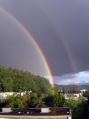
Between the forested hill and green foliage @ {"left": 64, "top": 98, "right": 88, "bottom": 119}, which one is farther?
the forested hill

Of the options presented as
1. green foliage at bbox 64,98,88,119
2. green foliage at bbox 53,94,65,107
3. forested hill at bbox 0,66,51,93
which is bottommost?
green foliage at bbox 64,98,88,119

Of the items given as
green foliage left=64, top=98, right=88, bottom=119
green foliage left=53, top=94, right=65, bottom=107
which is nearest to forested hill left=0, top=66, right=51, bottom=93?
green foliage left=53, top=94, right=65, bottom=107

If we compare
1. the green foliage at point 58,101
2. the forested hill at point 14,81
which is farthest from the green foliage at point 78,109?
the forested hill at point 14,81

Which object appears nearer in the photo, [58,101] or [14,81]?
[58,101]

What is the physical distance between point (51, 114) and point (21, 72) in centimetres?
5261

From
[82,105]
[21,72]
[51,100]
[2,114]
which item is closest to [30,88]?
[21,72]

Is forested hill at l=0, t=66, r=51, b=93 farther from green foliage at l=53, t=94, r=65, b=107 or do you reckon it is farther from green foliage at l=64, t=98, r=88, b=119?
green foliage at l=64, t=98, r=88, b=119

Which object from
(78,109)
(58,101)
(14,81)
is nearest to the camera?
(78,109)

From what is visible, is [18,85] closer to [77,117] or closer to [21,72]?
[21,72]

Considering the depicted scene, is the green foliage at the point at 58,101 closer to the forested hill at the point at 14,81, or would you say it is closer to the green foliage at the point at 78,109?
the green foliage at the point at 78,109

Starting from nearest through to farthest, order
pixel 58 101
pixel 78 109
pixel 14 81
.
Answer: pixel 78 109 < pixel 58 101 < pixel 14 81

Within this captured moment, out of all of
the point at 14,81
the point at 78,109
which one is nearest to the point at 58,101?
the point at 78,109

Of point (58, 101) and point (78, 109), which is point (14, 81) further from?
point (78, 109)

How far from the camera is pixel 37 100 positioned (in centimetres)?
3691
